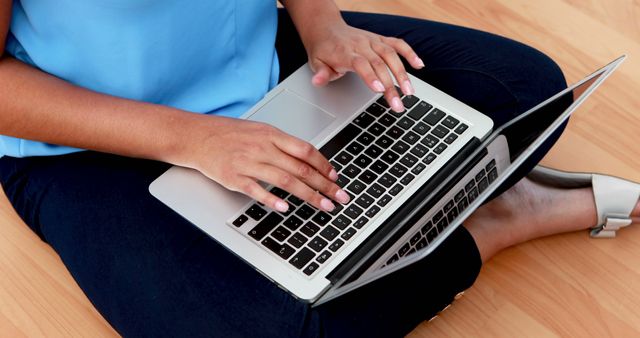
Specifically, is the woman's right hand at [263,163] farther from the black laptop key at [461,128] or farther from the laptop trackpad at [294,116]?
the black laptop key at [461,128]

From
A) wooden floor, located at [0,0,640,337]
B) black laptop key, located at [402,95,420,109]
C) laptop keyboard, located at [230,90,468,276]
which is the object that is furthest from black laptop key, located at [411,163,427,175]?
wooden floor, located at [0,0,640,337]

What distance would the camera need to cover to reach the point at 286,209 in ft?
3.56

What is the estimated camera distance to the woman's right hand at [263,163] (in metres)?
1.10

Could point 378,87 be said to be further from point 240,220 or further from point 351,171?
point 240,220

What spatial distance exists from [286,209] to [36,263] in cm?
60

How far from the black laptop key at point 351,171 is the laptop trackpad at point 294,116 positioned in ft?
0.23

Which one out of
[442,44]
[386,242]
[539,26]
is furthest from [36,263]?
[539,26]

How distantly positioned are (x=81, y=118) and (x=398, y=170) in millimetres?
425

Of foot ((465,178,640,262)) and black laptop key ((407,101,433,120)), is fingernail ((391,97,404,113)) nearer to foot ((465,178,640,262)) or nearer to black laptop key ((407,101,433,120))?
black laptop key ((407,101,433,120))

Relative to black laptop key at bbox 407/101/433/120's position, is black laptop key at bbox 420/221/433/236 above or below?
below

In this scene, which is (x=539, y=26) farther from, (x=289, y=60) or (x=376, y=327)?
(x=376, y=327)

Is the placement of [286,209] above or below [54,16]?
below

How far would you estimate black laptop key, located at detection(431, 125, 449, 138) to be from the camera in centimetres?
123

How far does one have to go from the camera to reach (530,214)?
1464 mm
